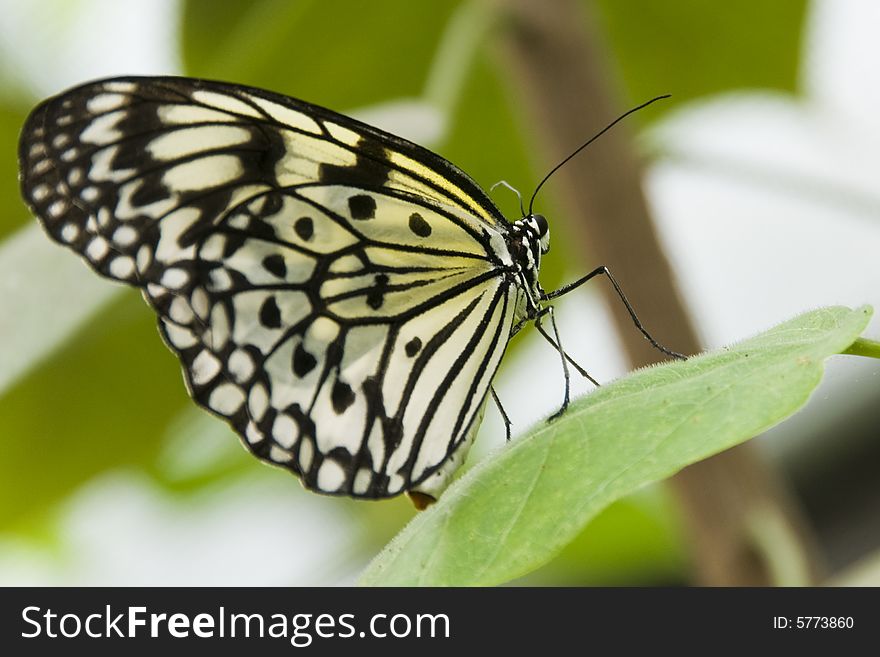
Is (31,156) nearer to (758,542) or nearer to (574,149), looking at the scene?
(574,149)

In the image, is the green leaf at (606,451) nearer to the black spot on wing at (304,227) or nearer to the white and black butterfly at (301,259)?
the white and black butterfly at (301,259)

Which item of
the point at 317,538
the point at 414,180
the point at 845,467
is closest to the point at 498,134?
the point at 414,180

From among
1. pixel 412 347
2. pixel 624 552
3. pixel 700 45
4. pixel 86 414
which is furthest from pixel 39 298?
pixel 624 552

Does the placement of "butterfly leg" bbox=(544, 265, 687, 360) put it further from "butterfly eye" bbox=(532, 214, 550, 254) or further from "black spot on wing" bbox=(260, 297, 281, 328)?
"black spot on wing" bbox=(260, 297, 281, 328)

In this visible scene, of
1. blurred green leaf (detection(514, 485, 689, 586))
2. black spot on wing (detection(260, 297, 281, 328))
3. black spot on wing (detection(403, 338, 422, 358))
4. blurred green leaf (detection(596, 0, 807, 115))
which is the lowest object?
blurred green leaf (detection(514, 485, 689, 586))

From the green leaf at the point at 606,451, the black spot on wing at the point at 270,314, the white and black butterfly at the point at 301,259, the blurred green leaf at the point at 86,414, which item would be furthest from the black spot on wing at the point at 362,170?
the blurred green leaf at the point at 86,414

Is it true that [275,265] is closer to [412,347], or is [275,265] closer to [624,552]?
[412,347]

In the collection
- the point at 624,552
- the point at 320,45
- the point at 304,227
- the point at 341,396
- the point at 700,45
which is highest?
the point at 700,45

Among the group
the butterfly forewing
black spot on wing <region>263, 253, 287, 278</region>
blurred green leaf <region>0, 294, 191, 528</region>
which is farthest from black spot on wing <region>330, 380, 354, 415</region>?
blurred green leaf <region>0, 294, 191, 528</region>
